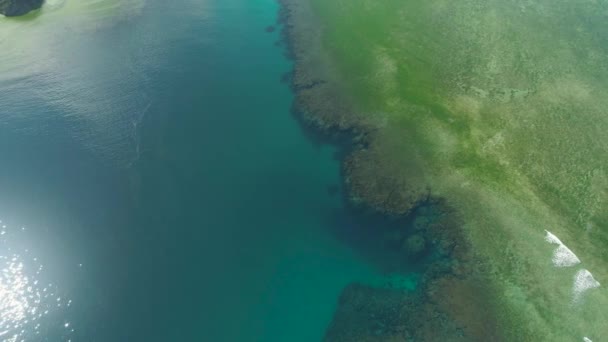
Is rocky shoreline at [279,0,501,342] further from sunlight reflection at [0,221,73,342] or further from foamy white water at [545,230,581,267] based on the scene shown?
sunlight reflection at [0,221,73,342]

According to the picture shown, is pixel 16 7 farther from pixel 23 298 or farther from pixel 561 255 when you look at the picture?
pixel 561 255

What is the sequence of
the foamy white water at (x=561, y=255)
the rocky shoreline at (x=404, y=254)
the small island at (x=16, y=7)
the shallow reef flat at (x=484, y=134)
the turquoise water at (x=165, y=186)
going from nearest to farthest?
the rocky shoreline at (x=404, y=254), the shallow reef flat at (x=484, y=134), the turquoise water at (x=165, y=186), the foamy white water at (x=561, y=255), the small island at (x=16, y=7)

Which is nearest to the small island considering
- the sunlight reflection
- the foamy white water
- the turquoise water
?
the turquoise water

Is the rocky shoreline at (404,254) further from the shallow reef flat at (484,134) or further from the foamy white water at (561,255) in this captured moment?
the foamy white water at (561,255)

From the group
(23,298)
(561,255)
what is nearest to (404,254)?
(561,255)

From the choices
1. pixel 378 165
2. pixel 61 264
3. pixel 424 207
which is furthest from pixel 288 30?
pixel 61 264

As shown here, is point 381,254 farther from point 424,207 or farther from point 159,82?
point 159,82

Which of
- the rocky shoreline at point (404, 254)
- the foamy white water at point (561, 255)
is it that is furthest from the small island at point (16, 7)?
the foamy white water at point (561, 255)
